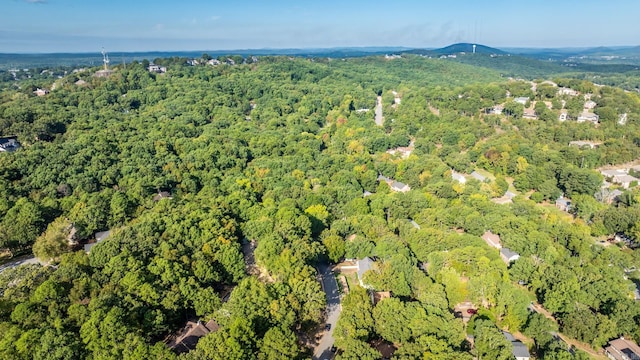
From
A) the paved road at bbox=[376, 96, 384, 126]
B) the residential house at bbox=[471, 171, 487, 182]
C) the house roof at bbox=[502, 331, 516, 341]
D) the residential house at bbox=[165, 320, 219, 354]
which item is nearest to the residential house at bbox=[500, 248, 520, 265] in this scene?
the house roof at bbox=[502, 331, 516, 341]

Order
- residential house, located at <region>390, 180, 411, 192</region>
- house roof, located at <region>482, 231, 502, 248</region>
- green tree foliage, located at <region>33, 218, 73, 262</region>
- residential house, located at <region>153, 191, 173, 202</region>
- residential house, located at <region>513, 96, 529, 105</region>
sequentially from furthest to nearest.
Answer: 1. residential house, located at <region>513, 96, 529, 105</region>
2. residential house, located at <region>390, 180, 411, 192</region>
3. residential house, located at <region>153, 191, 173, 202</region>
4. house roof, located at <region>482, 231, 502, 248</region>
5. green tree foliage, located at <region>33, 218, 73, 262</region>

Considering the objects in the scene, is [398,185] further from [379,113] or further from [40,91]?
[40,91]

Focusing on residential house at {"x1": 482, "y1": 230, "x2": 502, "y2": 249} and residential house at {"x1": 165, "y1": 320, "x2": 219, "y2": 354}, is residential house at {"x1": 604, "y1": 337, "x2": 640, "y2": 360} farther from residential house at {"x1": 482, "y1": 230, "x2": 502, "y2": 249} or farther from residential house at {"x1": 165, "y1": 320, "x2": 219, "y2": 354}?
residential house at {"x1": 165, "y1": 320, "x2": 219, "y2": 354}

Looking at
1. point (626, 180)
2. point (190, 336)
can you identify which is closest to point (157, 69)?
point (190, 336)

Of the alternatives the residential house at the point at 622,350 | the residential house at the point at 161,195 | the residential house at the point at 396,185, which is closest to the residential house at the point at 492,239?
the residential house at the point at 622,350

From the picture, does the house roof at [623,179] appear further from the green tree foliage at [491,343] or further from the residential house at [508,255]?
the green tree foliage at [491,343]

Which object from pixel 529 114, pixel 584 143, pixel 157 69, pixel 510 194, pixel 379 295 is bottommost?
pixel 379 295
